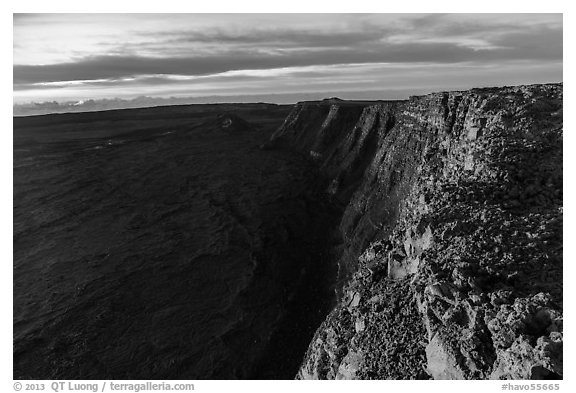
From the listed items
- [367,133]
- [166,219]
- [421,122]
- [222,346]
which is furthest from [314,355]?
[367,133]

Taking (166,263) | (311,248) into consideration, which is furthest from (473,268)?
(166,263)

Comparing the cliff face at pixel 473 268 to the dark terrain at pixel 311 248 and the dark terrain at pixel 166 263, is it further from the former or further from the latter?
the dark terrain at pixel 166 263

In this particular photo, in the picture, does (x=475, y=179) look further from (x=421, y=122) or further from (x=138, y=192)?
(x=138, y=192)

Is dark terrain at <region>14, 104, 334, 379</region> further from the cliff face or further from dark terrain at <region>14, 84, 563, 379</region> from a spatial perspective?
the cliff face

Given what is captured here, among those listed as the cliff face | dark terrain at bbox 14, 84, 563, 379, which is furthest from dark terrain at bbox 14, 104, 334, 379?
the cliff face

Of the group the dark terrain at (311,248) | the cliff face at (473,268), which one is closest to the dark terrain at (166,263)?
the dark terrain at (311,248)
